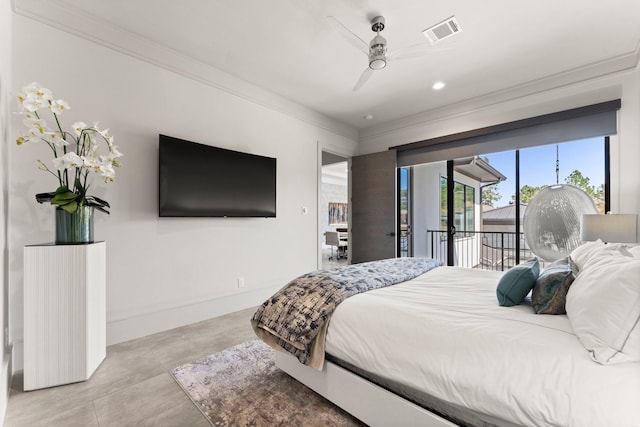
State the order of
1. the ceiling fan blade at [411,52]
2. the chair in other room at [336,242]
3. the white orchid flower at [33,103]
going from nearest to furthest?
1. the white orchid flower at [33,103]
2. the ceiling fan blade at [411,52]
3. the chair in other room at [336,242]

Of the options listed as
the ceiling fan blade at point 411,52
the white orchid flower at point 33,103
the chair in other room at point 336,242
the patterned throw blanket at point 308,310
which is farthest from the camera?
the chair in other room at point 336,242

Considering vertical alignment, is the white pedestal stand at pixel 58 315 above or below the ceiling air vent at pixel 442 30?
below

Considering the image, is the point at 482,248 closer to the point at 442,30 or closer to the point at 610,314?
the point at 442,30

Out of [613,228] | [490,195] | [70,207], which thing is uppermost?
[490,195]

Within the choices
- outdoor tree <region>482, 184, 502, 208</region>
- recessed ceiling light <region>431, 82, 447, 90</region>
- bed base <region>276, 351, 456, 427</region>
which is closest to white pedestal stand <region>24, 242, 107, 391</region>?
bed base <region>276, 351, 456, 427</region>

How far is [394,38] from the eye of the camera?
2.58 metres

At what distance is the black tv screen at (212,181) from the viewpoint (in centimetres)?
270

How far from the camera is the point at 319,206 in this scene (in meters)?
4.36

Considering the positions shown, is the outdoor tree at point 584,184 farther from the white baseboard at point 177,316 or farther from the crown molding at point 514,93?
the white baseboard at point 177,316

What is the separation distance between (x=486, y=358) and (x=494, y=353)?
0.12 feet

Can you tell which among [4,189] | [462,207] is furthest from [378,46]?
[462,207]

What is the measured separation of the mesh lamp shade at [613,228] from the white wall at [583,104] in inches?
27.8

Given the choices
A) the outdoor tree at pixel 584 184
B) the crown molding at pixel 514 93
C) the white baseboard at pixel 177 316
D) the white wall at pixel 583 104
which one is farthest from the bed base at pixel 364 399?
the crown molding at pixel 514 93

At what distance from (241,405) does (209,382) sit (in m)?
0.35
